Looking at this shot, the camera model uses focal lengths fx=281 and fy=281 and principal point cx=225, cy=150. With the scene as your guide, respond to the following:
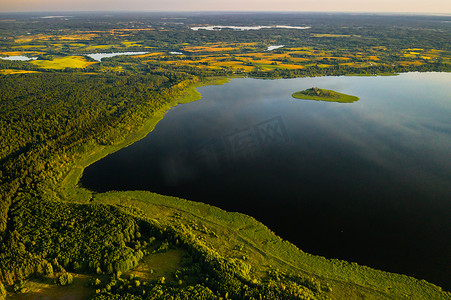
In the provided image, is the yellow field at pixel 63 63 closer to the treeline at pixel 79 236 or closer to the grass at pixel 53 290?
the treeline at pixel 79 236

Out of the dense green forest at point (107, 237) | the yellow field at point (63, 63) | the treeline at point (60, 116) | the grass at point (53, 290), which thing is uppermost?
the yellow field at point (63, 63)

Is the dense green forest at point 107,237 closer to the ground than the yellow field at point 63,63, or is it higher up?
closer to the ground

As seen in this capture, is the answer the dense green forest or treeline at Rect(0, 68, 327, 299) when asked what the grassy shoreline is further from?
treeline at Rect(0, 68, 327, 299)

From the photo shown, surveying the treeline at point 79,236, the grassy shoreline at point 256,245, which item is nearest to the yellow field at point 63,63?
the treeline at point 79,236

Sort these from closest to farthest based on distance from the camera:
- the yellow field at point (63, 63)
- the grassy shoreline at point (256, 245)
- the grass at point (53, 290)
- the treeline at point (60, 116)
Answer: the grass at point (53, 290) → the grassy shoreline at point (256, 245) → the treeline at point (60, 116) → the yellow field at point (63, 63)

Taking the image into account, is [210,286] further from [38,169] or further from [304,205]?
[38,169]

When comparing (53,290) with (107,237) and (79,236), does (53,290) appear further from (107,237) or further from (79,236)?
(107,237)

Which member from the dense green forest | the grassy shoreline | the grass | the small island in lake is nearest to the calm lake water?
the grassy shoreline
